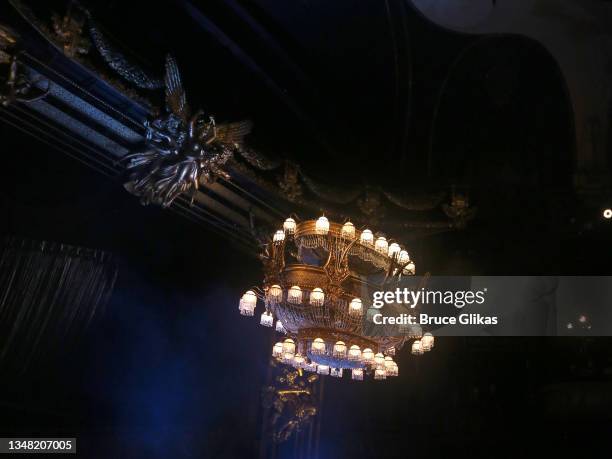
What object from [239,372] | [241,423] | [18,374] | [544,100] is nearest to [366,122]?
[544,100]

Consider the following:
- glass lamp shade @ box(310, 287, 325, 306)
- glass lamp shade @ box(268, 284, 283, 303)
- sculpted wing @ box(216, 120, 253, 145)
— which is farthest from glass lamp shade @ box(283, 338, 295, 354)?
sculpted wing @ box(216, 120, 253, 145)

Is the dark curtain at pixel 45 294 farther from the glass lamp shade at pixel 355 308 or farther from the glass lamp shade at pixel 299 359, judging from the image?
the glass lamp shade at pixel 355 308

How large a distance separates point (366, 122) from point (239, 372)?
313 centimetres

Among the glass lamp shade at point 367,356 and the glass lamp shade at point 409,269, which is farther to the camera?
the glass lamp shade at point 409,269

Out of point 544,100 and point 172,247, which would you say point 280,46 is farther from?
point 544,100

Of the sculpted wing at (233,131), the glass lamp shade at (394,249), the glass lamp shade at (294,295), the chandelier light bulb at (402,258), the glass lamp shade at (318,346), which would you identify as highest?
the sculpted wing at (233,131)

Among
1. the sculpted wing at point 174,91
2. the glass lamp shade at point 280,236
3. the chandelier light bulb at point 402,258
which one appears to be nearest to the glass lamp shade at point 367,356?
the chandelier light bulb at point 402,258

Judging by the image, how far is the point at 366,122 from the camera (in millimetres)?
6582

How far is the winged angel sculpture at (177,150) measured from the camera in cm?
425

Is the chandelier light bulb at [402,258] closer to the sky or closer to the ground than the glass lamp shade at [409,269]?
closer to the sky

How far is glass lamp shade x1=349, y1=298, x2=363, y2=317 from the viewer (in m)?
4.59

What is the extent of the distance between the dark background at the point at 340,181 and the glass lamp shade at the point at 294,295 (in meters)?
1.47

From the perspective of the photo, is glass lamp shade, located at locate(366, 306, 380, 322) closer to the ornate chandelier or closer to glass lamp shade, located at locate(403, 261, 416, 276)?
the ornate chandelier
